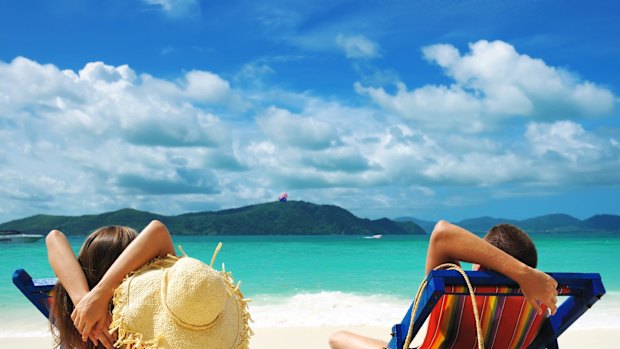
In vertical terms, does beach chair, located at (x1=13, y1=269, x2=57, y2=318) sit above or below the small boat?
above

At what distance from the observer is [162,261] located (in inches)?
96.2

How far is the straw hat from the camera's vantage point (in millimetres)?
2203

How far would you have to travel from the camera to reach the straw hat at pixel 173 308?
220 cm

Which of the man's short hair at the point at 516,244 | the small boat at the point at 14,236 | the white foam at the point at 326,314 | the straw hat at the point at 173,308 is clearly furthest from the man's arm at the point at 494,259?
the small boat at the point at 14,236

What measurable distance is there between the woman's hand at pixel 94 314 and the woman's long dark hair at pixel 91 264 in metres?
0.21

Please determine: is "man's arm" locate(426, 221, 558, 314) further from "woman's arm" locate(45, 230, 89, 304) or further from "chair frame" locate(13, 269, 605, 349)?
"woman's arm" locate(45, 230, 89, 304)

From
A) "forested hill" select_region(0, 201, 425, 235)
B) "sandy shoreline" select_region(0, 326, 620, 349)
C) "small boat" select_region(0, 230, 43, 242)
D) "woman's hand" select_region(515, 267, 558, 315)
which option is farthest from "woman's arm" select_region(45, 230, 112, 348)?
"forested hill" select_region(0, 201, 425, 235)

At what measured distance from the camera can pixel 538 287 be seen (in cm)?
236

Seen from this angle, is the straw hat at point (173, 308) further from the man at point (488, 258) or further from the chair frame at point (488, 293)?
the man at point (488, 258)

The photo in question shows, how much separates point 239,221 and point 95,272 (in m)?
70.3

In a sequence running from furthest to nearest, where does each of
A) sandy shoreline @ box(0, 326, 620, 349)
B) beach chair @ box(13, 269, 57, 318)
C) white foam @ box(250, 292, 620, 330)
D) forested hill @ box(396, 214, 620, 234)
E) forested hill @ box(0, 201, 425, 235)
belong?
forested hill @ box(396, 214, 620, 234) → forested hill @ box(0, 201, 425, 235) → white foam @ box(250, 292, 620, 330) → sandy shoreline @ box(0, 326, 620, 349) → beach chair @ box(13, 269, 57, 318)

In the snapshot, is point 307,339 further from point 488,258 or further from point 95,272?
point 488,258

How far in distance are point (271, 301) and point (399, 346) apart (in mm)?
8658

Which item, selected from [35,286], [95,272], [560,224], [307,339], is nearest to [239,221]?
[307,339]
